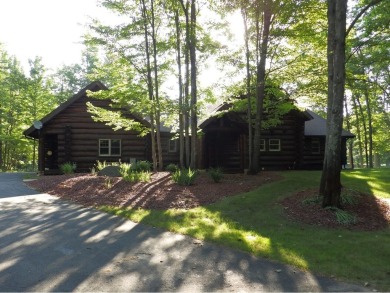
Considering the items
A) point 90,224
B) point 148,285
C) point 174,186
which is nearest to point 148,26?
point 174,186

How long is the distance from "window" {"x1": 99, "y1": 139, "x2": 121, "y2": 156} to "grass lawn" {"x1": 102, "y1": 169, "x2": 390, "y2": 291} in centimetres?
1458

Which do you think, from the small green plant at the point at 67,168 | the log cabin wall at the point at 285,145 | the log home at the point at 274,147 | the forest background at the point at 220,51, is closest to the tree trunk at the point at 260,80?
the forest background at the point at 220,51

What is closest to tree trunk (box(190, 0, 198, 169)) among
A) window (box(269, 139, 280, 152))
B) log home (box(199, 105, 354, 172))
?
log home (box(199, 105, 354, 172))

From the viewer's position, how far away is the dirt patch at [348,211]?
923 cm

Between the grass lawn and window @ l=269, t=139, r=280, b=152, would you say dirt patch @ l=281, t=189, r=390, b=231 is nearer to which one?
the grass lawn

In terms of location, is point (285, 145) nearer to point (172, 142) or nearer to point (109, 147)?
point (172, 142)

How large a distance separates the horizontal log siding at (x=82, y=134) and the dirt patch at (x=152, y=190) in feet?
22.7

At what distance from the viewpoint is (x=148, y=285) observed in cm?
498

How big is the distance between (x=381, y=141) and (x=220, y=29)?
34934 mm

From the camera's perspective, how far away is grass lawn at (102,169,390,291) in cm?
605

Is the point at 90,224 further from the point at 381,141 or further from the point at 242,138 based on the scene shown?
the point at 381,141

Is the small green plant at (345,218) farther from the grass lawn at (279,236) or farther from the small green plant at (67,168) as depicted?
the small green plant at (67,168)

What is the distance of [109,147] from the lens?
82.4 feet

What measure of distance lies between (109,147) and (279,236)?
19039 mm
